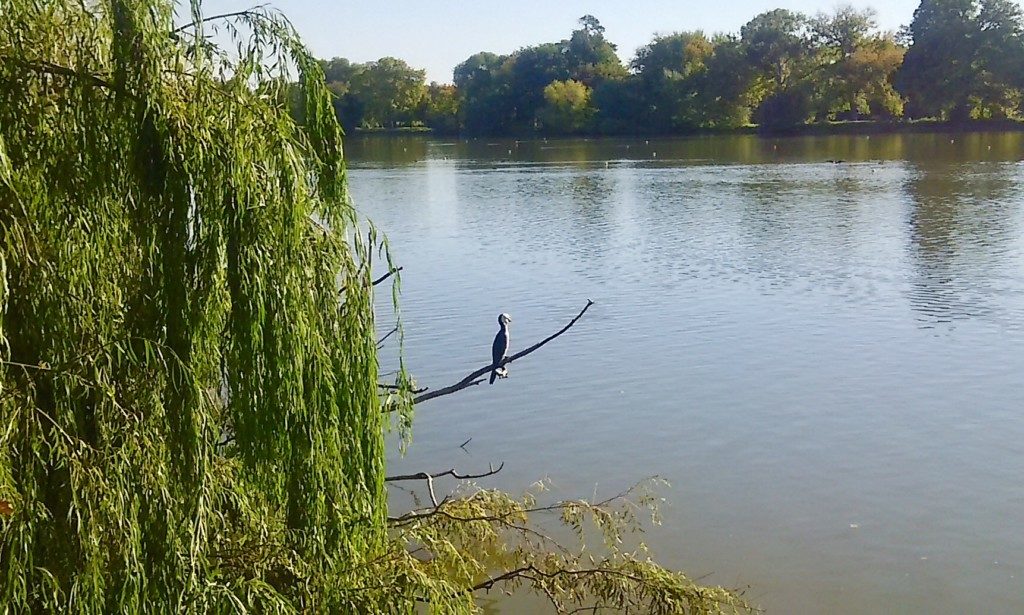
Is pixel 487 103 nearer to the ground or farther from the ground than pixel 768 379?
farther from the ground

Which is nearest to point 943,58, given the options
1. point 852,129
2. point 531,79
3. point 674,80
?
point 852,129

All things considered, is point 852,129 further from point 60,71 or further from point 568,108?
point 60,71

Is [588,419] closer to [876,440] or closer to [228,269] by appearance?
[876,440]

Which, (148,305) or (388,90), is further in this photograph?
(388,90)

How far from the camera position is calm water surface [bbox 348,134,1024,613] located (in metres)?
8.94

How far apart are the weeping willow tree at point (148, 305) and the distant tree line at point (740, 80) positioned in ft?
191

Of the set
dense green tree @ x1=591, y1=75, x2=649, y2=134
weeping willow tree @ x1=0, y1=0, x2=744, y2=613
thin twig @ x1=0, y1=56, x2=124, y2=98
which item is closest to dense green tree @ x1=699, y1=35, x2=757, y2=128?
dense green tree @ x1=591, y1=75, x2=649, y2=134

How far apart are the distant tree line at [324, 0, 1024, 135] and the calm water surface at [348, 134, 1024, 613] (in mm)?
39307

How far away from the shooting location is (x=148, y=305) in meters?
3.62

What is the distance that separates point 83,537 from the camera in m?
3.37

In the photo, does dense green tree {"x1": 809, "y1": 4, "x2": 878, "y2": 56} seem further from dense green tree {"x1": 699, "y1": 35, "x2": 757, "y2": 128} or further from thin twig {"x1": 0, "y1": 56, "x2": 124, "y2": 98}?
thin twig {"x1": 0, "y1": 56, "x2": 124, "y2": 98}

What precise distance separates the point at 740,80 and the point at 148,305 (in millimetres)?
73276

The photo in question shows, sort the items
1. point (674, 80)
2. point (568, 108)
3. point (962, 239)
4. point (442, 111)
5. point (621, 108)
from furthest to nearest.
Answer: point (442, 111) → point (568, 108) → point (621, 108) → point (674, 80) → point (962, 239)

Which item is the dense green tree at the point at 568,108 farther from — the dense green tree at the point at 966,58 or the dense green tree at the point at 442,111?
the dense green tree at the point at 966,58
